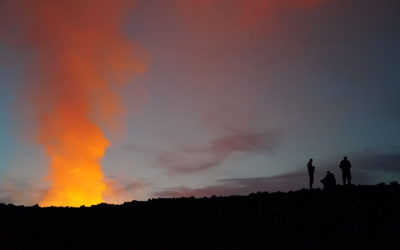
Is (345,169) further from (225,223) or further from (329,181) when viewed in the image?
(225,223)

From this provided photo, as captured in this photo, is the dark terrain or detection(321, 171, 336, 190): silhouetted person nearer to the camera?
the dark terrain

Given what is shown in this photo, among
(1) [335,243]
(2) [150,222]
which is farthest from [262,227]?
(2) [150,222]

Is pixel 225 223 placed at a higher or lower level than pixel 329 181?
lower

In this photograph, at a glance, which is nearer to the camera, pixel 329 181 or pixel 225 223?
pixel 225 223

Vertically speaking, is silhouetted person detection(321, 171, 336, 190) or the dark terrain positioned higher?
silhouetted person detection(321, 171, 336, 190)

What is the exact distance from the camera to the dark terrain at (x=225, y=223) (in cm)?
3165

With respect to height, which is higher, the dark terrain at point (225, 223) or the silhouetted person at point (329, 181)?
the silhouetted person at point (329, 181)

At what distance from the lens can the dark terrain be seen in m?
31.7

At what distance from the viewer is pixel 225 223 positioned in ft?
117

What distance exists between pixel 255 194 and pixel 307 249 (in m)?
10.4

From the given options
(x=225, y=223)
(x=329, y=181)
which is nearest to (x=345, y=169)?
(x=329, y=181)

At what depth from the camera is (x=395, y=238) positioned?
98.3 feet

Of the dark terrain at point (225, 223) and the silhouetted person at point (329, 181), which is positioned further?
the silhouetted person at point (329, 181)

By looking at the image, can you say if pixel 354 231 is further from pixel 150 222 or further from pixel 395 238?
pixel 150 222
